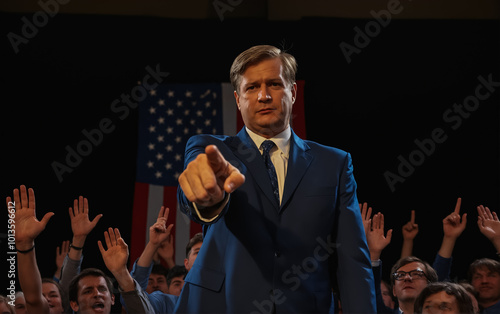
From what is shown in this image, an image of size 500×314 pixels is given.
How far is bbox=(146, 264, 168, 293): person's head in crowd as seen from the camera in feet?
13.6

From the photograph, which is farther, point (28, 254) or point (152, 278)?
point (152, 278)

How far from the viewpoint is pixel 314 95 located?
5.34 m

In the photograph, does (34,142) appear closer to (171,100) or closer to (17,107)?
(17,107)

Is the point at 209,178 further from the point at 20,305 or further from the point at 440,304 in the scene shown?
the point at 20,305

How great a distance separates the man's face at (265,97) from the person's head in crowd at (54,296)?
1.99 metres

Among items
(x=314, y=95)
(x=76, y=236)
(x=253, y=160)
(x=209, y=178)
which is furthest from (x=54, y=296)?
(x=314, y=95)

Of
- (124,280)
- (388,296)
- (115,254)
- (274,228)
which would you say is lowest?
(388,296)

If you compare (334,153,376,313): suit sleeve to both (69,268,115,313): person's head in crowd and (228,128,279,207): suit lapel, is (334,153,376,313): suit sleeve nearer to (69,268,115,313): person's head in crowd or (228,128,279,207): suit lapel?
(228,128,279,207): suit lapel

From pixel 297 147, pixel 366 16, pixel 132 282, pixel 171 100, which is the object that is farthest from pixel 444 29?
pixel 297 147

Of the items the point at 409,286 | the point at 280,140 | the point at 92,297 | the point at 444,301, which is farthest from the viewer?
the point at 409,286

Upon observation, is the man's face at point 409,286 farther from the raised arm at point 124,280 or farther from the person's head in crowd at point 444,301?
the raised arm at point 124,280

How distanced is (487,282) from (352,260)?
2586 millimetres

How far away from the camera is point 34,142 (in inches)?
207

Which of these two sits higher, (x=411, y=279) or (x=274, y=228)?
(x=274, y=228)
